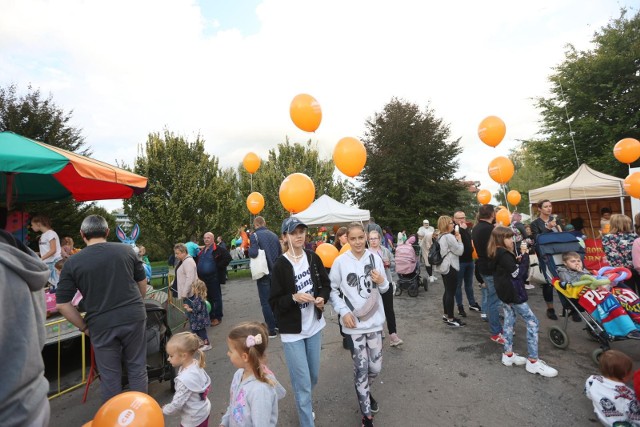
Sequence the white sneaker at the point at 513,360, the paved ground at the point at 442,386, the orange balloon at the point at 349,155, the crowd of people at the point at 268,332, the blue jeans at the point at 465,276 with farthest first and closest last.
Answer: the orange balloon at the point at 349,155 → the blue jeans at the point at 465,276 → the white sneaker at the point at 513,360 → the paved ground at the point at 442,386 → the crowd of people at the point at 268,332

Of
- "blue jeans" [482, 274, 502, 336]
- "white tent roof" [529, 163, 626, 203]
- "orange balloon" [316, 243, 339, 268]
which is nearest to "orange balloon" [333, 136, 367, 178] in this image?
"orange balloon" [316, 243, 339, 268]

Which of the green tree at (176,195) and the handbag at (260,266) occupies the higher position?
the green tree at (176,195)

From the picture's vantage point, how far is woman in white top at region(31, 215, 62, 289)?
5474 millimetres

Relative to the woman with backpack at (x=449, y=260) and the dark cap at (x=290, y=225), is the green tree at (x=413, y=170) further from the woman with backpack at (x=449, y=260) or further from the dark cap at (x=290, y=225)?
the dark cap at (x=290, y=225)

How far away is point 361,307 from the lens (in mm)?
2871

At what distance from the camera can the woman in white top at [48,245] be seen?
5.47 metres

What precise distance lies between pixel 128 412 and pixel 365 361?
1.96m

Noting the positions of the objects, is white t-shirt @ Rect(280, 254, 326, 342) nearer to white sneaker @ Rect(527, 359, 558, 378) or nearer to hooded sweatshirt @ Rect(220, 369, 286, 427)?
hooded sweatshirt @ Rect(220, 369, 286, 427)

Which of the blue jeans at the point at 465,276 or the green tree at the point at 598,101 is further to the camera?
the green tree at the point at 598,101

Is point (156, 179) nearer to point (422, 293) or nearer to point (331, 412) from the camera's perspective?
point (422, 293)

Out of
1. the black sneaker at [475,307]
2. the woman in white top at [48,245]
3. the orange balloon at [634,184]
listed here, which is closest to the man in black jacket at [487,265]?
the black sneaker at [475,307]

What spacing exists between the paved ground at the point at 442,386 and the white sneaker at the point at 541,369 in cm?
7

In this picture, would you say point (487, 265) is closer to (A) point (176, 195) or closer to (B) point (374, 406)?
(B) point (374, 406)

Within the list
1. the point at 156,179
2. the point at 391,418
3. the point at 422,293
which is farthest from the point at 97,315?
the point at 156,179
